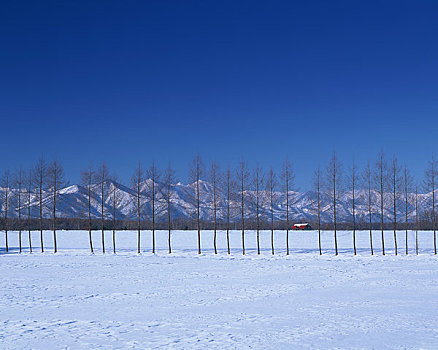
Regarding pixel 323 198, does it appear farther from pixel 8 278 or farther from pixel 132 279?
pixel 8 278

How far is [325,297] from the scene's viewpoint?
1627cm

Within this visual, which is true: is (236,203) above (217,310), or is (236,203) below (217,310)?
above

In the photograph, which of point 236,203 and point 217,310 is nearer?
point 217,310

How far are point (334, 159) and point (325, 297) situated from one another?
27827 mm

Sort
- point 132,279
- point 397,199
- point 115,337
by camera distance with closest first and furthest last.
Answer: point 115,337 → point 132,279 → point 397,199

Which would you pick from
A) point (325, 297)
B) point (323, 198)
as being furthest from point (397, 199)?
point (325, 297)

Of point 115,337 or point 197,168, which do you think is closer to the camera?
point 115,337

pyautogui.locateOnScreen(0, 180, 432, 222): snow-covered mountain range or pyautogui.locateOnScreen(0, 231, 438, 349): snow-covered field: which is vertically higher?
pyautogui.locateOnScreen(0, 180, 432, 222): snow-covered mountain range

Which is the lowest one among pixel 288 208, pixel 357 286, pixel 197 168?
pixel 357 286

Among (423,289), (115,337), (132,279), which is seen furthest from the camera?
(132,279)

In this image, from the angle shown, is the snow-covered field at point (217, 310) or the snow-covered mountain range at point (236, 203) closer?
the snow-covered field at point (217, 310)

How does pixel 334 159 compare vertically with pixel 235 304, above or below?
above

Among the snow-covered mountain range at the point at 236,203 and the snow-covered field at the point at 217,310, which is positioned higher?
the snow-covered mountain range at the point at 236,203

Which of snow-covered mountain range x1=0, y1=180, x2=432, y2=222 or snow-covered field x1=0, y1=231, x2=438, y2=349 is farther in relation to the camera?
snow-covered mountain range x1=0, y1=180, x2=432, y2=222
